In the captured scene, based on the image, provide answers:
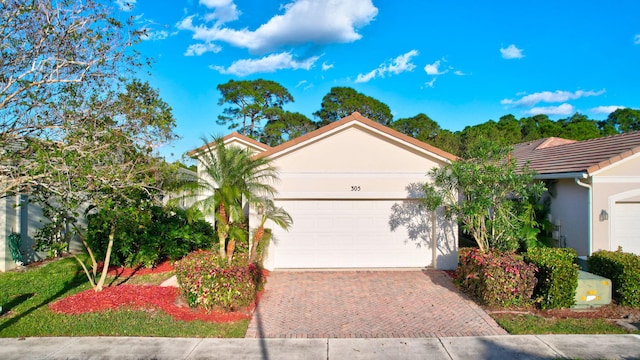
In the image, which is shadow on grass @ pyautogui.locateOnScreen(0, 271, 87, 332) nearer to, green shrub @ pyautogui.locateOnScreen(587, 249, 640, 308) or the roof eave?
green shrub @ pyautogui.locateOnScreen(587, 249, 640, 308)

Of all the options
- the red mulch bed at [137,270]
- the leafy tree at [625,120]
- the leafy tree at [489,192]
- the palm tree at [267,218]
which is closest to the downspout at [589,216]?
the leafy tree at [489,192]

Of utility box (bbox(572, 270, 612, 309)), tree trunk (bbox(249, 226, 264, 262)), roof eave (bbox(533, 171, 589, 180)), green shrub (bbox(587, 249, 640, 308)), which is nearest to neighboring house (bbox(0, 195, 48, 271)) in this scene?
tree trunk (bbox(249, 226, 264, 262))

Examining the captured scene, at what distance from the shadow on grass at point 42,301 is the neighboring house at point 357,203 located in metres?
4.92

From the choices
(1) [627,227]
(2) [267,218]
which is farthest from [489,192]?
(2) [267,218]

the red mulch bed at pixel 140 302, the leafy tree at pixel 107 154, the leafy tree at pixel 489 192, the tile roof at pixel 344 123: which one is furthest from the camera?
the tile roof at pixel 344 123

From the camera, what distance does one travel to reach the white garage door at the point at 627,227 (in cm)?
1027

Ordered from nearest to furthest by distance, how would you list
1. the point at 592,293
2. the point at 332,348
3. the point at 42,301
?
the point at 332,348, the point at 592,293, the point at 42,301

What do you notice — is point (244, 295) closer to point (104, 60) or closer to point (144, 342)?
point (144, 342)

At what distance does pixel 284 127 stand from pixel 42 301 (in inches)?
1191

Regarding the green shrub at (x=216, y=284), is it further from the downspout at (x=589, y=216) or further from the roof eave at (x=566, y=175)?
the roof eave at (x=566, y=175)

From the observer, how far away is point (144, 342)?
20.6ft

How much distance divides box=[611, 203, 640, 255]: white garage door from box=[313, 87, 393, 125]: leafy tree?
29765 mm

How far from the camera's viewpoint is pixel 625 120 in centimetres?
4219

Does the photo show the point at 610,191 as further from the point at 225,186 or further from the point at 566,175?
the point at 225,186
